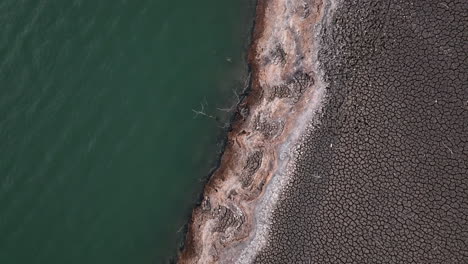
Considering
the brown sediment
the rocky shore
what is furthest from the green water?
the rocky shore

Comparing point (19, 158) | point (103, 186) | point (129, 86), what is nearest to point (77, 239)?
point (103, 186)

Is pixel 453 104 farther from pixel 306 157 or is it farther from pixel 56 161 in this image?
pixel 56 161

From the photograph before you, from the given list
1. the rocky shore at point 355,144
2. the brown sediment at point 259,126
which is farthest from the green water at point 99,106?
the rocky shore at point 355,144

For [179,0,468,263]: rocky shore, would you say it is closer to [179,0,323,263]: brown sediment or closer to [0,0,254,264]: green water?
[179,0,323,263]: brown sediment

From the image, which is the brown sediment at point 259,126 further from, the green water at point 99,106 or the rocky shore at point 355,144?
the green water at point 99,106

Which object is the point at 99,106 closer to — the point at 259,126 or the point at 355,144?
the point at 259,126

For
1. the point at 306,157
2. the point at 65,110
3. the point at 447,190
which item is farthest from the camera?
the point at 65,110

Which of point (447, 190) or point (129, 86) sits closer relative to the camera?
point (447, 190)
